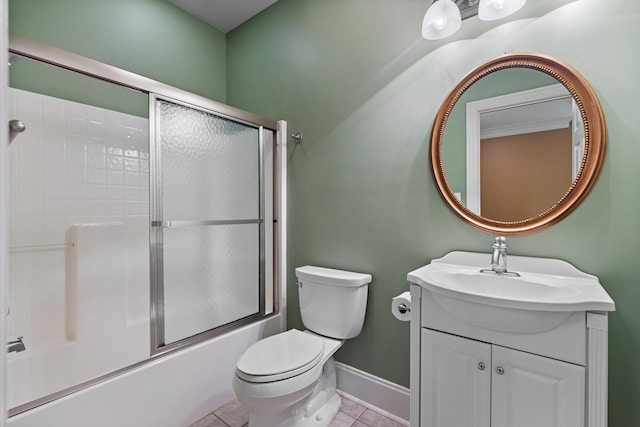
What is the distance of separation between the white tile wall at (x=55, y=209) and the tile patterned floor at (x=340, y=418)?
0.66 m

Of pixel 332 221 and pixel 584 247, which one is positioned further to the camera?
pixel 332 221

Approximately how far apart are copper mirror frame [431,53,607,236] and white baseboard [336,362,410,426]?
99cm

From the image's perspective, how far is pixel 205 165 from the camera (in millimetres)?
1840

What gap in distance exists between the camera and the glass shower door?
158 cm

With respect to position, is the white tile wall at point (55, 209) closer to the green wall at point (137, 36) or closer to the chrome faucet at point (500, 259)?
the green wall at point (137, 36)

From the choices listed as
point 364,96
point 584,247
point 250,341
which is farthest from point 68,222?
point 584,247

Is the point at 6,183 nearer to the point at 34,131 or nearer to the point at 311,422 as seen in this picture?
the point at 34,131

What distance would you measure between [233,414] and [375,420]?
0.78 m

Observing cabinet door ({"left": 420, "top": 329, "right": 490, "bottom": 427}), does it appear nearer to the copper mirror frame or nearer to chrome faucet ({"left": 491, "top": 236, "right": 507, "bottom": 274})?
chrome faucet ({"left": 491, "top": 236, "right": 507, "bottom": 274})

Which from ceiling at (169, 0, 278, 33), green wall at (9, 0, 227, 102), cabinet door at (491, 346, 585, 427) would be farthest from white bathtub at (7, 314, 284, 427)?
ceiling at (169, 0, 278, 33)

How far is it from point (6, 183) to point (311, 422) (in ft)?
5.11

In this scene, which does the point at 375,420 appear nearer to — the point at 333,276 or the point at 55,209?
the point at 333,276

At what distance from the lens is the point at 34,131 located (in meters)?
1.63

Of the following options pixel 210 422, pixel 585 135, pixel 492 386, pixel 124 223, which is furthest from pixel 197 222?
pixel 585 135
